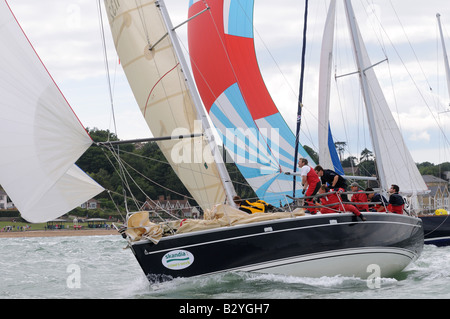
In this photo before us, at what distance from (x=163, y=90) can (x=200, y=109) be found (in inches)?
37.2

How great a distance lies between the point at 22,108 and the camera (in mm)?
9938

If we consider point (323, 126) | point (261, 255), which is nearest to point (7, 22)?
point (261, 255)

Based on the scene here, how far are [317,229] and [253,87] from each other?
729cm

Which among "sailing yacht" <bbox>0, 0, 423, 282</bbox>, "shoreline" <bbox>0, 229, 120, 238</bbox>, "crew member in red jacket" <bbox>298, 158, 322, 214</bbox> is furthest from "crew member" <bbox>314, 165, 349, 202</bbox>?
"shoreline" <bbox>0, 229, 120, 238</bbox>

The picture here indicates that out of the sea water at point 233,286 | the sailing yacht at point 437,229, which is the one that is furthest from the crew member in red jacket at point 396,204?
the sailing yacht at point 437,229

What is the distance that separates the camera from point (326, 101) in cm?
1817

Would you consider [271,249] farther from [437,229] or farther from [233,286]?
[437,229]

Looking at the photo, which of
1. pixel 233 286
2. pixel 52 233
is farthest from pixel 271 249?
pixel 52 233

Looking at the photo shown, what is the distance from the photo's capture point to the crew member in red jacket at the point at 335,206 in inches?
429

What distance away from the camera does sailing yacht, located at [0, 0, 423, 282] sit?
32.7ft

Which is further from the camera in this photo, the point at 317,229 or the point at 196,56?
the point at 196,56

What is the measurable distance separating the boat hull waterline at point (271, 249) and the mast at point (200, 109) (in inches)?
77.3

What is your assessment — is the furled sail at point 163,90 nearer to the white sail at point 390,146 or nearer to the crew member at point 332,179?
the crew member at point 332,179
